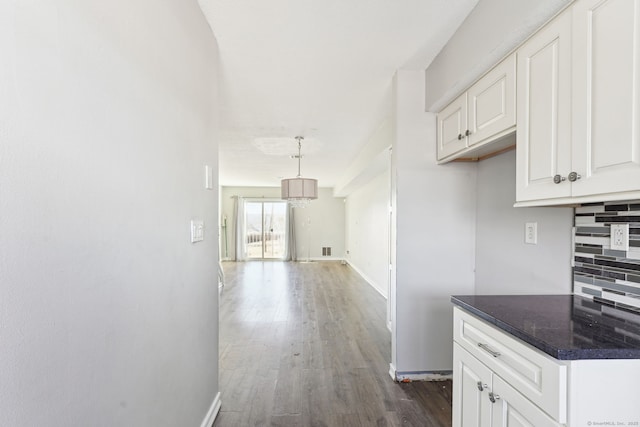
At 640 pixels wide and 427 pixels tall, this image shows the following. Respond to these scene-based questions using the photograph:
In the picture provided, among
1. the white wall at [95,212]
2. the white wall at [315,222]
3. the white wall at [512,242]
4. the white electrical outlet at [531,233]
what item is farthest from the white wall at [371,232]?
the white wall at [95,212]

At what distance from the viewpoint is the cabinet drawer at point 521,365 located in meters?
0.93

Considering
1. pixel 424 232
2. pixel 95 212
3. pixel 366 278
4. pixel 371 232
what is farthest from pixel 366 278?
pixel 95 212

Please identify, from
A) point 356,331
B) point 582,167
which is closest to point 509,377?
point 582,167

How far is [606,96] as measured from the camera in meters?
1.03

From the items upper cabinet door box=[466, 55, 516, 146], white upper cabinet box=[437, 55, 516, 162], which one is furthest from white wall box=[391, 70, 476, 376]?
upper cabinet door box=[466, 55, 516, 146]

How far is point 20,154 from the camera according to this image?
2.09 ft

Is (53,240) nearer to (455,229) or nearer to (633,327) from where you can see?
(633,327)

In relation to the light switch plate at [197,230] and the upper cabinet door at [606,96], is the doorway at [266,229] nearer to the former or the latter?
the light switch plate at [197,230]

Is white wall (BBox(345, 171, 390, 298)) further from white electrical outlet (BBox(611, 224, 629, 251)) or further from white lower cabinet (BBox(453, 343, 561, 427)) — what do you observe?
white electrical outlet (BBox(611, 224, 629, 251))

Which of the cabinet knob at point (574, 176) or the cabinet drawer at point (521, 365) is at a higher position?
the cabinet knob at point (574, 176)

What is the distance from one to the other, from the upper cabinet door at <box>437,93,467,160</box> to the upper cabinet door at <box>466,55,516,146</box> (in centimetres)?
8

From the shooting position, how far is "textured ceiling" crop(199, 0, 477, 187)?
1.73 m

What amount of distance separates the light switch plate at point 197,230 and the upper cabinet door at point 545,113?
5.39 ft

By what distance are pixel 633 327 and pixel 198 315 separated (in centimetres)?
193
